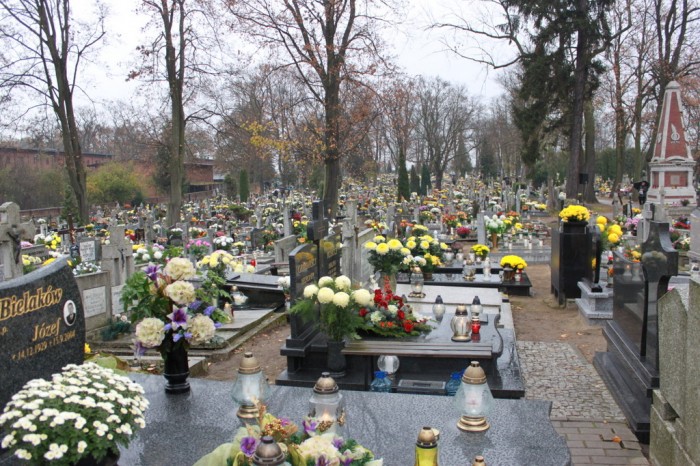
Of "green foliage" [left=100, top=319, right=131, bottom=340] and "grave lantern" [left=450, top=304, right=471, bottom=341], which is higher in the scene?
"grave lantern" [left=450, top=304, right=471, bottom=341]

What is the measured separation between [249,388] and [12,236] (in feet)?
12.6

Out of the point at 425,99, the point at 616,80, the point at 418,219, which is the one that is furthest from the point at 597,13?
the point at 425,99

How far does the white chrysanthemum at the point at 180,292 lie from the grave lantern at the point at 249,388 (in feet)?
2.39

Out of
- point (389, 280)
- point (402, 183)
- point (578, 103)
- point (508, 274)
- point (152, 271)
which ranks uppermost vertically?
point (578, 103)

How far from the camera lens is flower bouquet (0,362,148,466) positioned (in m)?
2.95

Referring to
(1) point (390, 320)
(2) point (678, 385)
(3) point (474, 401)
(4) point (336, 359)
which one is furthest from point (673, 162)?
(3) point (474, 401)

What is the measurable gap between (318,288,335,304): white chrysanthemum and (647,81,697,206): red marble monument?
2457cm

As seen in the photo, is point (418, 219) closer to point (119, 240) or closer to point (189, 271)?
point (119, 240)

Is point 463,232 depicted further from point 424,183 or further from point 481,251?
point 424,183

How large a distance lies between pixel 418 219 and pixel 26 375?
2047cm

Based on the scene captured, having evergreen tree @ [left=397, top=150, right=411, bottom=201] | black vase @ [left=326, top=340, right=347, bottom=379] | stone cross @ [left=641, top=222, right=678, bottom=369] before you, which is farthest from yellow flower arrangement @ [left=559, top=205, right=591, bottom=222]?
evergreen tree @ [left=397, top=150, right=411, bottom=201]

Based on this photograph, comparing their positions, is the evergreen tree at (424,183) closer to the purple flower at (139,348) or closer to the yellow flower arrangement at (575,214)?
the yellow flower arrangement at (575,214)

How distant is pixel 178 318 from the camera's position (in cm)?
495

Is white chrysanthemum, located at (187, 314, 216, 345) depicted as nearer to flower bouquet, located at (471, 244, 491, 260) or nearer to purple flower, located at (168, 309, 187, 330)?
purple flower, located at (168, 309, 187, 330)
